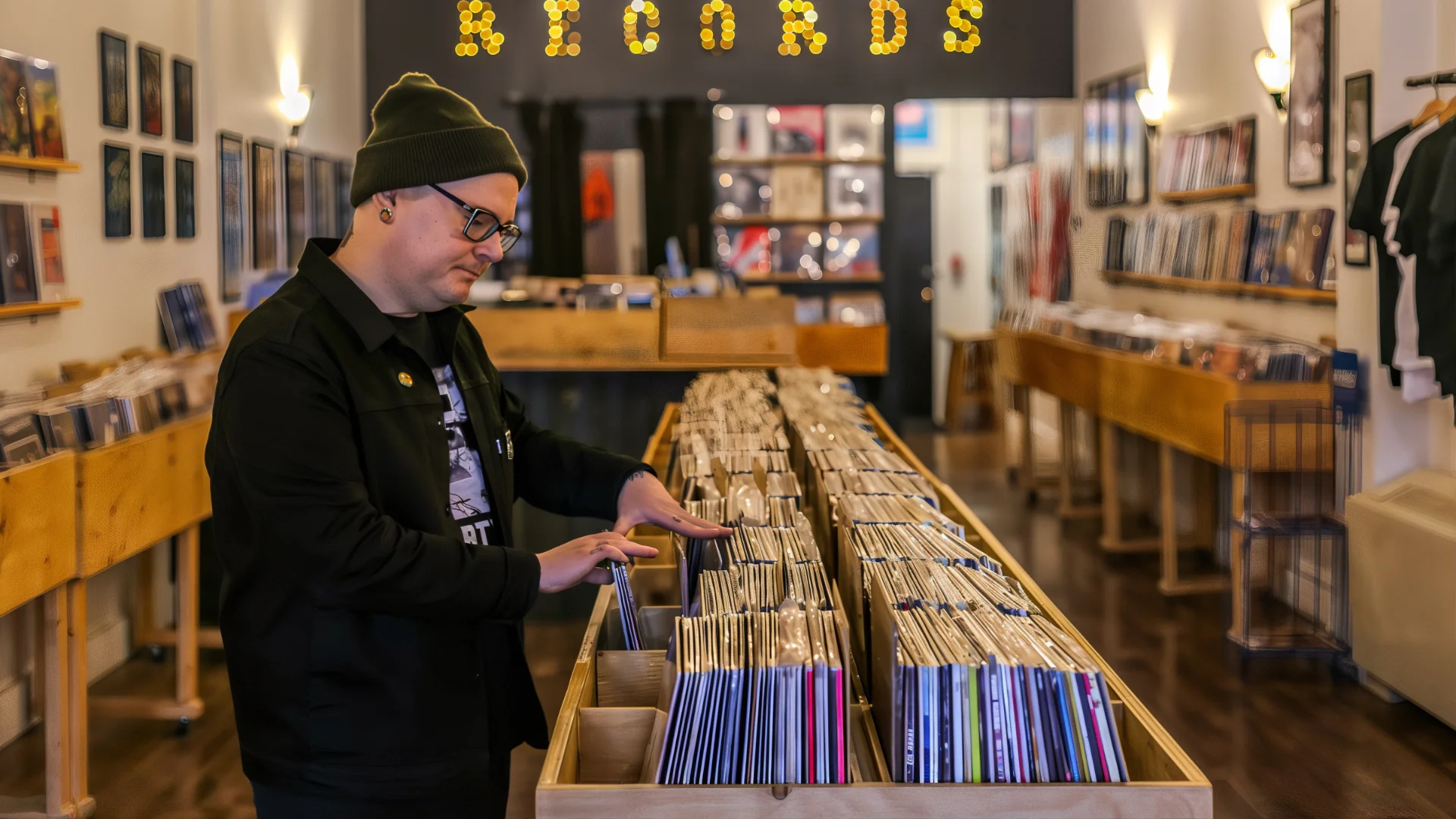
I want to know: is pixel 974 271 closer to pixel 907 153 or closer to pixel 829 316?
pixel 907 153

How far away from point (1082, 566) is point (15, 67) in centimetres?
488

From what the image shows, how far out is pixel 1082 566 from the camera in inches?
250

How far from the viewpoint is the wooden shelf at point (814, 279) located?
9.34m

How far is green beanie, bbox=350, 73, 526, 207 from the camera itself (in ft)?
5.71

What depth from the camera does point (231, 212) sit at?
625 cm

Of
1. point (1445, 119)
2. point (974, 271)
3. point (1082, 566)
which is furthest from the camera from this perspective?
point (974, 271)

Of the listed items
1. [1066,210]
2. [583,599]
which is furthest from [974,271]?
[583,599]

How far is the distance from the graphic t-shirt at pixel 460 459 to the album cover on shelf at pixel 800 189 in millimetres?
7601

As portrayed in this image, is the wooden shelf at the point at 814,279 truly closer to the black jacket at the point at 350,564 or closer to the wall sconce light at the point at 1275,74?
the wall sconce light at the point at 1275,74

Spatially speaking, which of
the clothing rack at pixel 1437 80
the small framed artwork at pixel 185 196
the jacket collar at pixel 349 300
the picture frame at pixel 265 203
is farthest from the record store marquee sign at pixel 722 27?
the jacket collar at pixel 349 300

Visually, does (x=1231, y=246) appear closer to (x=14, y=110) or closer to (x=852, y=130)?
(x=852, y=130)

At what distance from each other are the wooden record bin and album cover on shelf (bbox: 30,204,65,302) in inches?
127

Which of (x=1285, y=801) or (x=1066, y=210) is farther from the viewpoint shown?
(x=1066, y=210)

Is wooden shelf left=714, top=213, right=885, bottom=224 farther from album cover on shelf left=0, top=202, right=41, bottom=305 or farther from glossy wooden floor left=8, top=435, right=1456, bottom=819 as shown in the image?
album cover on shelf left=0, top=202, right=41, bottom=305
